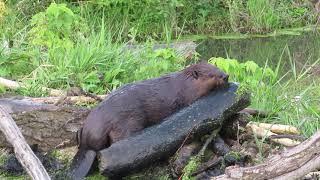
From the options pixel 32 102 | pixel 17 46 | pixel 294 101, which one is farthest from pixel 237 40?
pixel 32 102

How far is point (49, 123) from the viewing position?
160 inches

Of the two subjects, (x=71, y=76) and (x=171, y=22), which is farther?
(x=171, y=22)

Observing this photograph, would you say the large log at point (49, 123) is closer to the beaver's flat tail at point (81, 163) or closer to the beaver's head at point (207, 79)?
the beaver's flat tail at point (81, 163)

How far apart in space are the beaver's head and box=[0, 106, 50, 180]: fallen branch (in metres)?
1.19

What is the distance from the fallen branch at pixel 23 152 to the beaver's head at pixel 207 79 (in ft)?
3.90

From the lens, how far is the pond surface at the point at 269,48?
360 inches

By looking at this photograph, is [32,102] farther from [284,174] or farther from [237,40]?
[237,40]

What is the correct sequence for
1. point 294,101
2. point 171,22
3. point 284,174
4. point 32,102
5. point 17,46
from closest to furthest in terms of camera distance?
point 284,174 < point 32,102 < point 294,101 < point 17,46 < point 171,22

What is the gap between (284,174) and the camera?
322 centimetres

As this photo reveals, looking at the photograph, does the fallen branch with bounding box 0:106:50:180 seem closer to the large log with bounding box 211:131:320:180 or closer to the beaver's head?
the large log with bounding box 211:131:320:180

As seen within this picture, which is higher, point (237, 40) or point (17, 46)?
point (17, 46)

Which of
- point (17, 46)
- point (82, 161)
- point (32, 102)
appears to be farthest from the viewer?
point (17, 46)

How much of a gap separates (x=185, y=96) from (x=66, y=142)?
2.67ft

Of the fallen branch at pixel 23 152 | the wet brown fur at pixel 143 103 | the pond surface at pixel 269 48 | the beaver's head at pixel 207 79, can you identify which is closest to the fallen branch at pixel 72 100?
the wet brown fur at pixel 143 103
